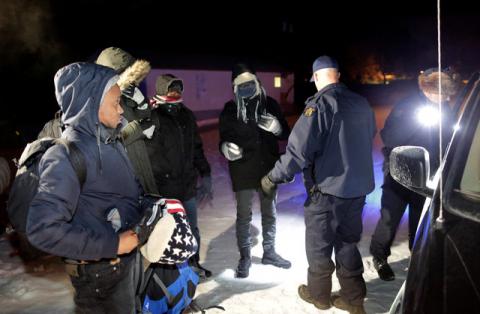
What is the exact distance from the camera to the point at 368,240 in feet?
18.4

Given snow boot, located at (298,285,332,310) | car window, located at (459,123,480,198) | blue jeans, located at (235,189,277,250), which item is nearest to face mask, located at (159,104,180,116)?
blue jeans, located at (235,189,277,250)

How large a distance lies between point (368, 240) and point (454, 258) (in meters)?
4.08

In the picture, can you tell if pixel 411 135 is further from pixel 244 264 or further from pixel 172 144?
pixel 172 144

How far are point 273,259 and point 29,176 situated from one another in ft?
10.9

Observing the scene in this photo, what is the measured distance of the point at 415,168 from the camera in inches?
91.2

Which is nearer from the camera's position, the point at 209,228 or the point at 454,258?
the point at 454,258

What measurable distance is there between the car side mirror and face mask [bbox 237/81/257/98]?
7.49 ft

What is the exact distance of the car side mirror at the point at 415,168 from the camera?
7.58ft

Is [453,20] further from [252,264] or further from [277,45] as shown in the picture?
[252,264]

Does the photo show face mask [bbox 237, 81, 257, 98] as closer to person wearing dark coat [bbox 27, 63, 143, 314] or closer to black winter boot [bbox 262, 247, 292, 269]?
black winter boot [bbox 262, 247, 292, 269]

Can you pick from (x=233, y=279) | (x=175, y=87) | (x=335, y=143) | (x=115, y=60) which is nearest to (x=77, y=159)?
(x=115, y=60)

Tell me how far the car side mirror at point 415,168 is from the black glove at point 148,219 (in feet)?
4.30

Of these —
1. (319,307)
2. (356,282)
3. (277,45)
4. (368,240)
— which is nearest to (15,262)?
(319,307)

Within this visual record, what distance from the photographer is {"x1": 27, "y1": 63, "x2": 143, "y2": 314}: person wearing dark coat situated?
76.3 inches
